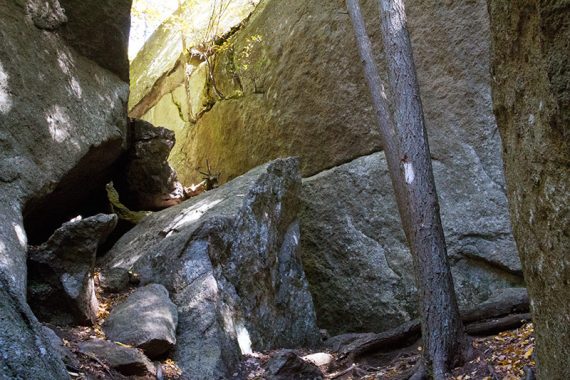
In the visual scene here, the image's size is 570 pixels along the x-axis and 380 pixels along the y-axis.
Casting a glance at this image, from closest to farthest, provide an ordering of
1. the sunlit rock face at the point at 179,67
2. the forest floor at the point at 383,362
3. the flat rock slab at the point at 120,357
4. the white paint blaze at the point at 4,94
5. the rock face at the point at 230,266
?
1. the forest floor at the point at 383,362
2. the flat rock slab at the point at 120,357
3. the rock face at the point at 230,266
4. the white paint blaze at the point at 4,94
5. the sunlit rock face at the point at 179,67

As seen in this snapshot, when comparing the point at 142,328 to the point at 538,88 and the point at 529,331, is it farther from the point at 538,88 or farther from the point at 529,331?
the point at 538,88

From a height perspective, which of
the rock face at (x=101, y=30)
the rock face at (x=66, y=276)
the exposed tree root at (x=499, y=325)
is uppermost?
the rock face at (x=101, y=30)

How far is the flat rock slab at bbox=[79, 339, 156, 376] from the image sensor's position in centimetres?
484

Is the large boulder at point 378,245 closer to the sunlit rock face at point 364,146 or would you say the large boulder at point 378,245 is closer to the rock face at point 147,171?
the sunlit rock face at point 364,146

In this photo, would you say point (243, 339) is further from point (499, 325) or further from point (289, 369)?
point (499, 325)

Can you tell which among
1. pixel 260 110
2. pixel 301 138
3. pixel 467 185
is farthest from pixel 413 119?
pixel 260 110

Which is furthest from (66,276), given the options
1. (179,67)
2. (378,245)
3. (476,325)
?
(179,67)

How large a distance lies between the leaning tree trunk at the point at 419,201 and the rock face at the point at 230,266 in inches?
84.8

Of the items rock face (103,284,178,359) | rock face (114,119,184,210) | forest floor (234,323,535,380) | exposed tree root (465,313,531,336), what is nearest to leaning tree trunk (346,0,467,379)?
forest floor (234,323,535,380)

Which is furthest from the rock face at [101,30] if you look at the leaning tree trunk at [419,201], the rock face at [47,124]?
the leaning tree trunk at [419,201]

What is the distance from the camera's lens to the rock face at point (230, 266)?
5.91 metres

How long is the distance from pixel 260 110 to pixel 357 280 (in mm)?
4057

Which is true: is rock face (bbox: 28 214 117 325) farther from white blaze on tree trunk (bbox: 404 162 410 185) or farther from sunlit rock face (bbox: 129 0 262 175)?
sunlit rock face (bbox: 129 0 262 175)

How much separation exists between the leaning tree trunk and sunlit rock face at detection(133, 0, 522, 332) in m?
2.74
